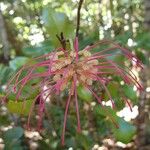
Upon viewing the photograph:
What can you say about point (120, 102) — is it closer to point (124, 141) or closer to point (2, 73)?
point (124, 141)

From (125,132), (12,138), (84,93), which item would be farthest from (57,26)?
(12,138)

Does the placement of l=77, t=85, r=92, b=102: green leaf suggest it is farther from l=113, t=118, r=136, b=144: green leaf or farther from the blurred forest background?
l=113, t=118, r=136, b=144: green leaf

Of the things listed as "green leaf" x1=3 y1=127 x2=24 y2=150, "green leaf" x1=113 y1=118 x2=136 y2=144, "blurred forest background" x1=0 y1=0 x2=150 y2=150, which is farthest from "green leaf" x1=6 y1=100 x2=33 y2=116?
"green leaf" x1=3 y1=127 x2=24 y2=150

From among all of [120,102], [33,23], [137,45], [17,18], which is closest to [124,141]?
[120,102]

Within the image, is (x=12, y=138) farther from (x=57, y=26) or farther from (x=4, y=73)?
(x=57, y=26)

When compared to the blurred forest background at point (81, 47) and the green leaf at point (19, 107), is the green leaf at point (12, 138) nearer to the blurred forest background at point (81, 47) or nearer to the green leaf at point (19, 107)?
the blurred forest background at point (81, 47)

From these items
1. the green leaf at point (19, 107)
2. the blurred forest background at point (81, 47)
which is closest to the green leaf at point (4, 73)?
the blurred forest background at point (81, 47)

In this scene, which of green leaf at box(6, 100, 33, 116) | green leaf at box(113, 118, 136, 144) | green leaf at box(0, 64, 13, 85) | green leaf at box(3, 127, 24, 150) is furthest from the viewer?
green leaf at box(3, 127, 24, 150)

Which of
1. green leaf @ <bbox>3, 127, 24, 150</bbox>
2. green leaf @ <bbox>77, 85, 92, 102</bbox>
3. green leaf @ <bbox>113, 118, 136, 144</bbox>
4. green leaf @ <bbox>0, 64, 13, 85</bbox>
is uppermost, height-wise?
green leaf @ <bbox>0, 64, 13, 85</bbox>

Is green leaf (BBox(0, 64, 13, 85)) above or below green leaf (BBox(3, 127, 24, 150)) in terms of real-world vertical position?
above

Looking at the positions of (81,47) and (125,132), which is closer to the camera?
(125,132)
